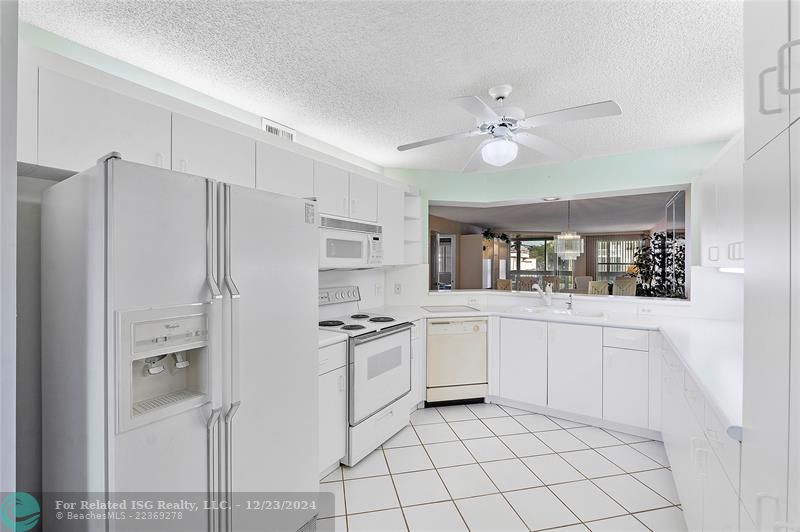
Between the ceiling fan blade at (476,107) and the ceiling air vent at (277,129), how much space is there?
4.70 feet

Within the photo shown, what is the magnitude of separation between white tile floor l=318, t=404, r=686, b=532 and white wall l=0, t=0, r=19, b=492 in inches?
60.6

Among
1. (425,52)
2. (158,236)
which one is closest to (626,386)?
(425,52)

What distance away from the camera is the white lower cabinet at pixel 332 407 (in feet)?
7.32

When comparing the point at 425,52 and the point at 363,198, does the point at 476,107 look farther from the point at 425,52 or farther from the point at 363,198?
the point at 363,198

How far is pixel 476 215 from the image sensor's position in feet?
23.1

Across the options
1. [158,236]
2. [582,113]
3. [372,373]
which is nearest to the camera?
[158,236]

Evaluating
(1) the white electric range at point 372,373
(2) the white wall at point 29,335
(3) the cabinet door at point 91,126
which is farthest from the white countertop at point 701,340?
(2) the white wall at point 29,335

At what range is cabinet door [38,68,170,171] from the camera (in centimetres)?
143

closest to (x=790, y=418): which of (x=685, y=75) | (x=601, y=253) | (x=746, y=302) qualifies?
(x=746, y=302)

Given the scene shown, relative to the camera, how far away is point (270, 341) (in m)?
1.65

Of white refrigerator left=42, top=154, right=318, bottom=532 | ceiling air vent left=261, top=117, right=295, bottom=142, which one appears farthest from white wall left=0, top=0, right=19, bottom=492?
ceiling air vent left=261, top=117, right=295, bottom=142

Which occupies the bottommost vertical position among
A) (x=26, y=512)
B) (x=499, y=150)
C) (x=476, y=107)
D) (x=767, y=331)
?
(x=26, y=512)

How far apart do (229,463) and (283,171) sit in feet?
5.59

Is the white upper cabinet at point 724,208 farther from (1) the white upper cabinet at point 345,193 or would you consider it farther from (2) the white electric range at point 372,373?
(1) the white upper cabinet at point 345,193
